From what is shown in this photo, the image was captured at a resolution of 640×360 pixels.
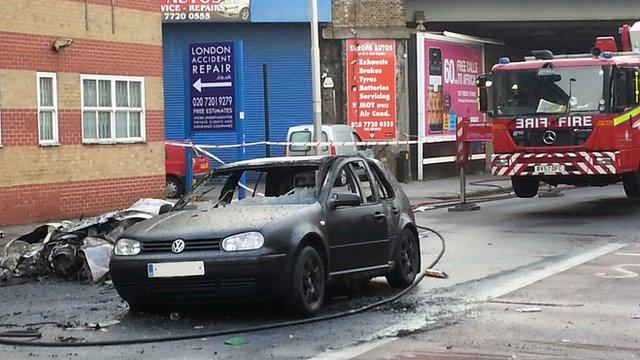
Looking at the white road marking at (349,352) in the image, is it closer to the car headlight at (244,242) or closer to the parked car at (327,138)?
the car headlight at (244,242)

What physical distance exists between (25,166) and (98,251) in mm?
7061

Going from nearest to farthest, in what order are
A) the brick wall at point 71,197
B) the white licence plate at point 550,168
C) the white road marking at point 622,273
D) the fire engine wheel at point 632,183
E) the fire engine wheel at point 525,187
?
the white road marking at point 622,273
the brick wall at point 71,197
the white licence plate at point 550,168
the fire engine wheel at point 632,183
the fire engine wheel at point 525,187

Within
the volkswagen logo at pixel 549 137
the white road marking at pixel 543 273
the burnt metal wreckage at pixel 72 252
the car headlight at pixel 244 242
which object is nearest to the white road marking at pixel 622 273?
the white road marking at pixel 543 273

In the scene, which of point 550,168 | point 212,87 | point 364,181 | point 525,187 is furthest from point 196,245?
point 525,187

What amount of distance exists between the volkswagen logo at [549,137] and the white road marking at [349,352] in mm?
11139

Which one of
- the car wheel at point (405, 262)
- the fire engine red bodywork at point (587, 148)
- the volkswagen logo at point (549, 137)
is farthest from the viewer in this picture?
the volkswagen logo at point (549, 137)

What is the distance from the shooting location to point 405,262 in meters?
10.5

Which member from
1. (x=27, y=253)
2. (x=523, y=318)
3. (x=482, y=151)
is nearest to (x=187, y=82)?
(x=27, y=253)

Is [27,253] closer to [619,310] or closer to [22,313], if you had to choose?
[22,313]

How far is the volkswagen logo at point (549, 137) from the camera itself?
59.2ft

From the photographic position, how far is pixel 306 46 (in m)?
30.2

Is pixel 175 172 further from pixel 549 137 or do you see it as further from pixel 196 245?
pixel 196 245

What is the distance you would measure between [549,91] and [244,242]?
1095 centimetres

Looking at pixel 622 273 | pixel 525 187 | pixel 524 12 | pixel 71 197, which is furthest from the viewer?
pixel 524 12
